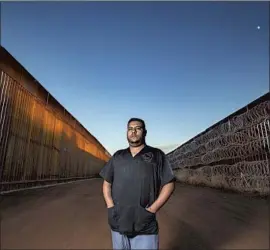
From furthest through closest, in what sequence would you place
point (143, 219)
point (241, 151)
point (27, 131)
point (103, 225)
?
point (241, 151)
point (27, 131)
point (103, 225)
point (143, 219)

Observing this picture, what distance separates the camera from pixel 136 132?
2049 mm

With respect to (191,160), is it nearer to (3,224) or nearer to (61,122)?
(61,122)

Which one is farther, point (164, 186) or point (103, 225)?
point (103, 225)

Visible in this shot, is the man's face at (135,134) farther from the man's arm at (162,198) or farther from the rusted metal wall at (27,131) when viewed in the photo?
the rusted metal wall at (27,131)

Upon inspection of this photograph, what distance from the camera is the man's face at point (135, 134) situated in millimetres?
2029

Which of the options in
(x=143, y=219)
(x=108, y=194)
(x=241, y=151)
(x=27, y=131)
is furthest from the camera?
(x=241, y=151)

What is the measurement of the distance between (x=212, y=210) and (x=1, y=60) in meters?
5.56

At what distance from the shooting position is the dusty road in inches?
118

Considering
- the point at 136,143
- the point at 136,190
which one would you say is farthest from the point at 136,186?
the point at 136,143

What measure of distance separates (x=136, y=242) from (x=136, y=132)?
0.88m

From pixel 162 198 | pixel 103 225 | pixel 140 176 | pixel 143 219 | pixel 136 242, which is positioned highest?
pixel 140 176

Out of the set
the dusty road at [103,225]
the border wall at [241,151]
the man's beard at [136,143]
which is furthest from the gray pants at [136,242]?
the border wall at [241,151]

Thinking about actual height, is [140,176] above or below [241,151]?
below

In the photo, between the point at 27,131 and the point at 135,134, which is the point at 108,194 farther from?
the point at 27,131
